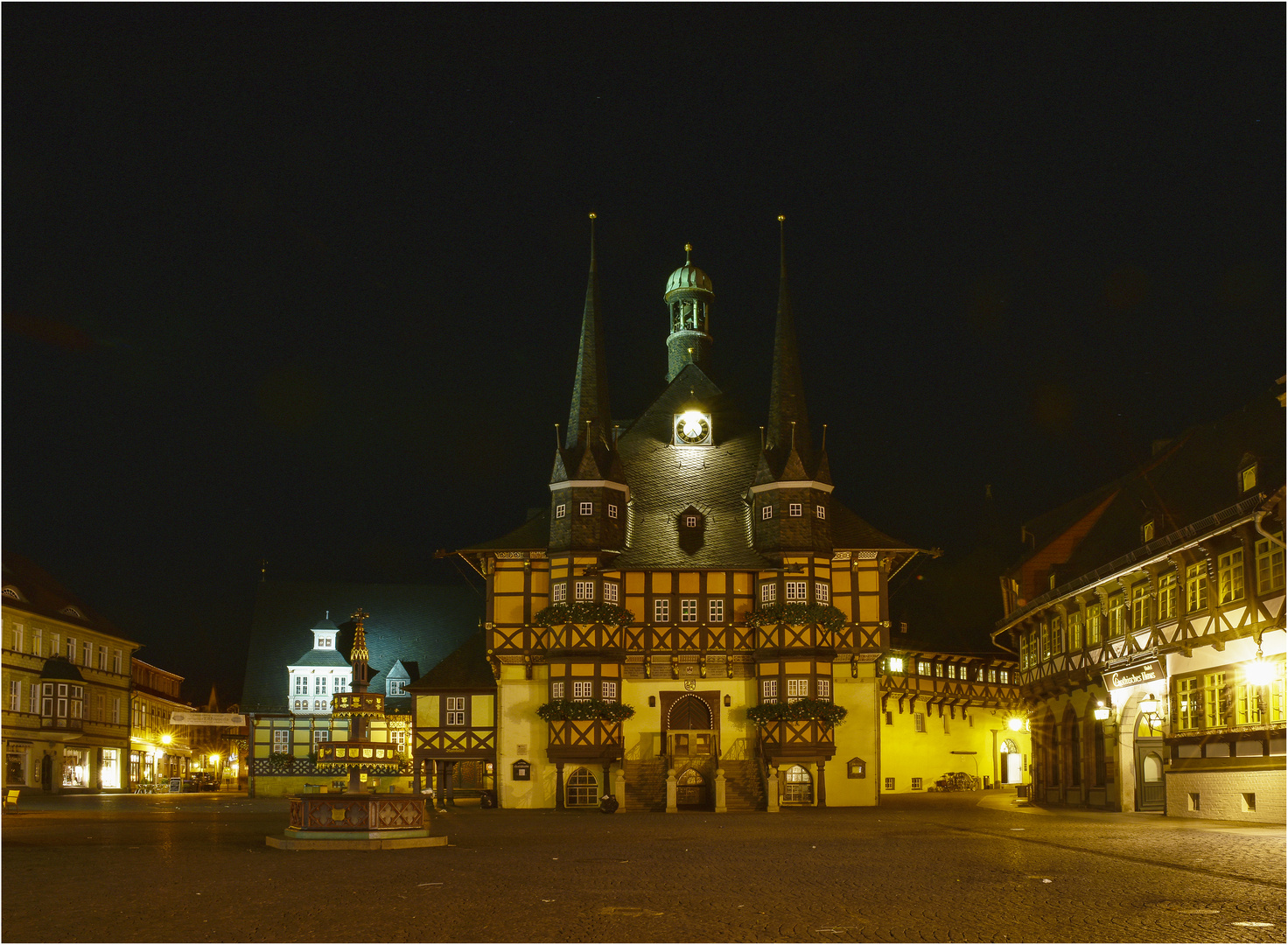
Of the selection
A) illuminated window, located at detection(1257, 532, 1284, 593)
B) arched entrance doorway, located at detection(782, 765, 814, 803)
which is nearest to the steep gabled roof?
arched entrance doorway, located at detection(782, 765, 814, 803)

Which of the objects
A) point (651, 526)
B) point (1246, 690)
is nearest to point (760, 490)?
point (651, 526)

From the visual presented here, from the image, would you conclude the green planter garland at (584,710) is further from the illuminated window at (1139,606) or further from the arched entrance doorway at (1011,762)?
the arched entrance doorway at (1011,762)

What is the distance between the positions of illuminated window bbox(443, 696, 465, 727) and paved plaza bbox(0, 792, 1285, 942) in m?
26.6

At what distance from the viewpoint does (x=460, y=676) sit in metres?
56.6

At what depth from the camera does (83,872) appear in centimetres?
1883

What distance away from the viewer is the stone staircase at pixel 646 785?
4853cm

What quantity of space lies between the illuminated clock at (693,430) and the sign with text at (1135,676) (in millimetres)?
21807

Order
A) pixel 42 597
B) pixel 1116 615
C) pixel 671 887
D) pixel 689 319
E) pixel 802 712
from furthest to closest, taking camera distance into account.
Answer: pixel 42 597 < pixel 689 319 < pixel 802 712 < pixel 1116 615 < pixel 671 887

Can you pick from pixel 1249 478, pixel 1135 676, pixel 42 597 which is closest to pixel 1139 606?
pixel 1135 676

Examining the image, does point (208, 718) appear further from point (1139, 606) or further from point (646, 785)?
point (1139, 606)

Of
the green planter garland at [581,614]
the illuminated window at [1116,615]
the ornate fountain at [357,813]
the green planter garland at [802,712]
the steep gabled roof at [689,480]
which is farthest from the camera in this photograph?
the steep gabled roof at [689,480]

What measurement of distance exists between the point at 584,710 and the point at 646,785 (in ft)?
11.3

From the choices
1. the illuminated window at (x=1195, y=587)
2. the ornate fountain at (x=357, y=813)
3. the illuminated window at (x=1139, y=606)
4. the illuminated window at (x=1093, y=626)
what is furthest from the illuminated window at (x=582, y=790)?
the ornate fountain at (x=357, y=813)

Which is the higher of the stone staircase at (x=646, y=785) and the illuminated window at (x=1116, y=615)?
the illuminated window at (x=1116, y=615)
